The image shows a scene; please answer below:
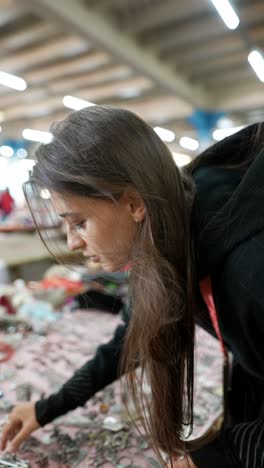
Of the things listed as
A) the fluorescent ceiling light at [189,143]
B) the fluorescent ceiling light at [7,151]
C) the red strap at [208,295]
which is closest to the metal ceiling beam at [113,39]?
the red strap at [208,295]

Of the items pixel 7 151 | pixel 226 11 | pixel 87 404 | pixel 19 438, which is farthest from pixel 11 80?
pixel 7 151

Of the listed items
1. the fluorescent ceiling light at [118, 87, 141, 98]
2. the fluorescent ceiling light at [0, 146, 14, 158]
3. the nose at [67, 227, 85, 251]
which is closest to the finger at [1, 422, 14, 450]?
the nose at [67, 227, 85, 251]

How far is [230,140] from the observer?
72 cm

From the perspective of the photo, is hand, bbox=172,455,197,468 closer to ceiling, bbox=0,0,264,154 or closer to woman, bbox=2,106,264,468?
woman, bbox=2,106,264,468

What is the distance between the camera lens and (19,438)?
736 millimetres

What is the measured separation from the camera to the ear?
59cm

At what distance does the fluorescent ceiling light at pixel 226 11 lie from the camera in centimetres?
221

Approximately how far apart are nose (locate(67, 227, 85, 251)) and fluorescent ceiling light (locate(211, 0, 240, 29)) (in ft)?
7.00

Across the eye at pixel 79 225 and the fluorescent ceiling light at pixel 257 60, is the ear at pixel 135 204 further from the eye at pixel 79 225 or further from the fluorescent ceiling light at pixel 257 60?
the fluorescent ceiling light at pixel 257 60

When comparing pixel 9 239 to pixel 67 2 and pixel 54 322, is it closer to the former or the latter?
pixel 54 322

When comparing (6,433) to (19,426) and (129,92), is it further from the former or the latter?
(129,92)

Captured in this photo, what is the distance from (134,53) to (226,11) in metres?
1.19

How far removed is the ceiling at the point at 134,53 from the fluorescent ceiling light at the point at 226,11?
0.18m

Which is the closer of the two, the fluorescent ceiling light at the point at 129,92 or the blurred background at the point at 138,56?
the blurred background at the point at 138,56
